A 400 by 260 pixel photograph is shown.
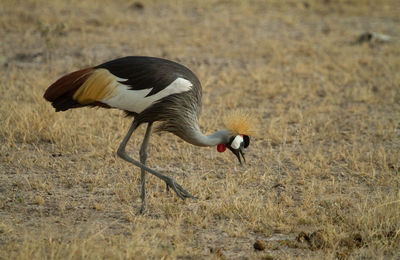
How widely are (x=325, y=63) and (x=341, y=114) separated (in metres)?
2.22

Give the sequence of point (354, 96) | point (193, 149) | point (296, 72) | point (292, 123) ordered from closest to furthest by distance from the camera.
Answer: point (193, 149) → point (292, 123) → point (354, 96) → point (296, 72)

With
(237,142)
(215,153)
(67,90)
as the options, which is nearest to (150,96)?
(67,90)

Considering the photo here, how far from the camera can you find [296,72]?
896cm

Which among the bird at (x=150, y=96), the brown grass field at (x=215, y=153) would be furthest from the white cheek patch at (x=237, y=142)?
the brown grass field at (x=215, y=153)

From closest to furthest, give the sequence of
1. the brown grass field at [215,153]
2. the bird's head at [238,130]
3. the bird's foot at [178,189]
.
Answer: the brown grass field at [215,153] → the bird's foot at [178,189] → the bird's head at [238,130]

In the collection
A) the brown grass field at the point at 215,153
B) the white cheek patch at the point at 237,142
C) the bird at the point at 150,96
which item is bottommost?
the brown grass field at the point at 215,153

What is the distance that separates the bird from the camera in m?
4.52

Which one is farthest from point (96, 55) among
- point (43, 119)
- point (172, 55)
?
Result: point (43, 119)

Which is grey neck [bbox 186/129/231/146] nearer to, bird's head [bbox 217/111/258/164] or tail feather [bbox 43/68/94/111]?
bird's head [bbox 217/111/258/164]

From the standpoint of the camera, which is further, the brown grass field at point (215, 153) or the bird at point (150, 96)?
the bird at point (150, 96)

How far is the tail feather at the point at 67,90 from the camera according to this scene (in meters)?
4.60

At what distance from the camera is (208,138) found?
4.59 metres

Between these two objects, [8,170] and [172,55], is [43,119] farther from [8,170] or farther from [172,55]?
[172,55]

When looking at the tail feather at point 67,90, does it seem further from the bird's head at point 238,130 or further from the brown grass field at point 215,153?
the bird's head at point 238,130
